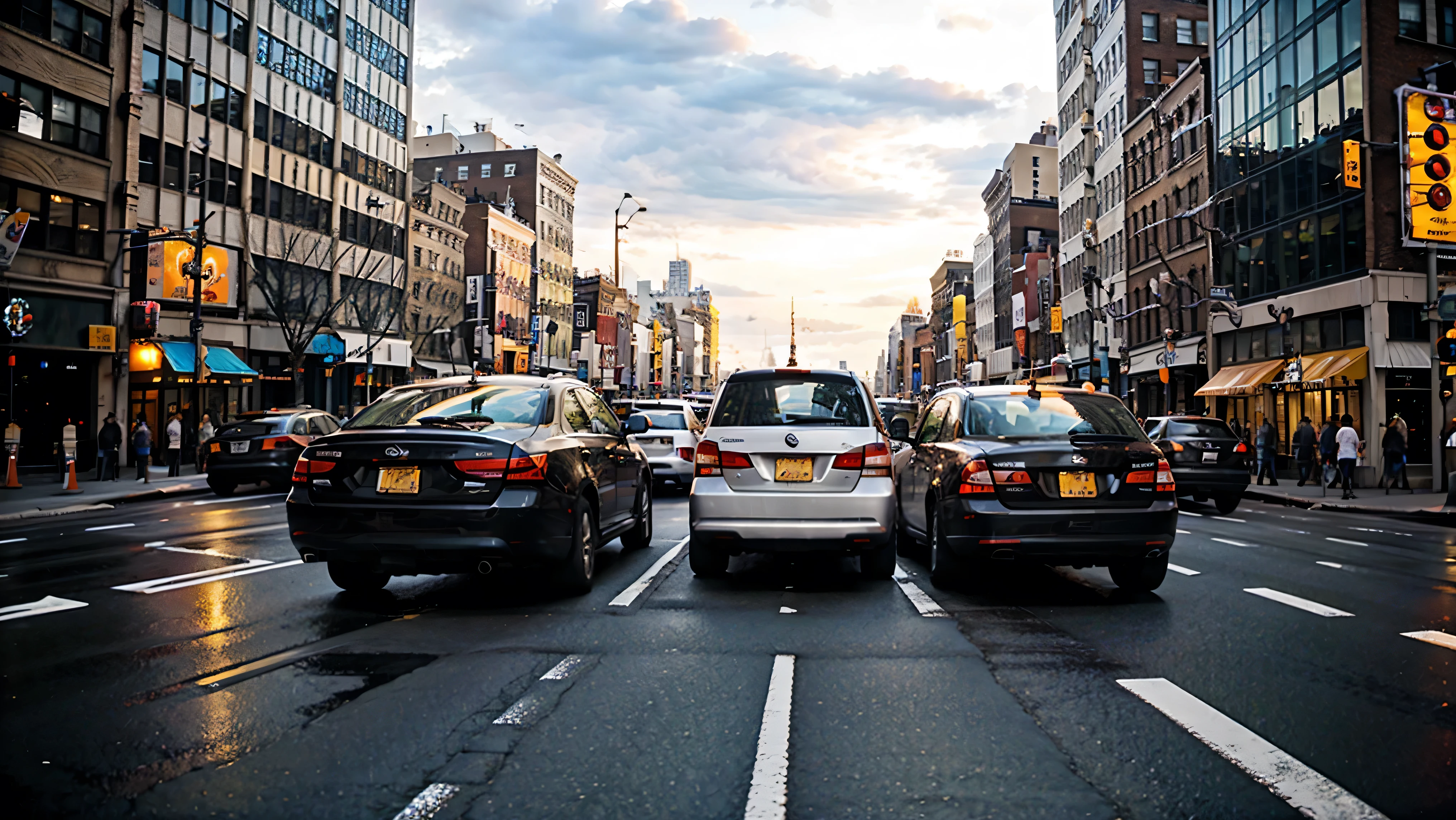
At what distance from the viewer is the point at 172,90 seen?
38219mm

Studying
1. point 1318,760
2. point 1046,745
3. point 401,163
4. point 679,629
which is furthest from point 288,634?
point 401,163

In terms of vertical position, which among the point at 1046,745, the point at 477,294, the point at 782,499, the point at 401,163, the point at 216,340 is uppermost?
the point at 401,163

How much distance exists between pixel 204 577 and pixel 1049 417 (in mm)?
7387

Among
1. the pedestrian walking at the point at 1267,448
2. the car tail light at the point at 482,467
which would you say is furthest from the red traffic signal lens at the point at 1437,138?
the car tail light at the point at 482,467

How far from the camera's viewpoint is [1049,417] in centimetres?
920

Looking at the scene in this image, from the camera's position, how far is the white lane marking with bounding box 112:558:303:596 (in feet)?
29.3

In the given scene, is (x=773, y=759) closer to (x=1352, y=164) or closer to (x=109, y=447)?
(x=109, y=447)

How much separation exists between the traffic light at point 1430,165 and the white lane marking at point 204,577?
3020 cm

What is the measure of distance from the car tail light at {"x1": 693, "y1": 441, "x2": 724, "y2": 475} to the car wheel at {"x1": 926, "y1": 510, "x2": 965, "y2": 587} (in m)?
1.83

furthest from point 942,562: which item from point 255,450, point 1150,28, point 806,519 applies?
point 1150,28

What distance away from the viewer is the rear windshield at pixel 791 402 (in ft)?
30.1

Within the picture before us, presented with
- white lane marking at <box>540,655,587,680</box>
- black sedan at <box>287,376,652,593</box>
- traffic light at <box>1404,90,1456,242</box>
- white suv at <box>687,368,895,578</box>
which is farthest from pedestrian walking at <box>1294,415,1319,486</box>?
white lane marking at <box>540,655,587,680</box>

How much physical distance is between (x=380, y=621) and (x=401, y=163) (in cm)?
5438

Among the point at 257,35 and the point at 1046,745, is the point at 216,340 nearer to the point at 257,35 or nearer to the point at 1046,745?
the point at 257,35
